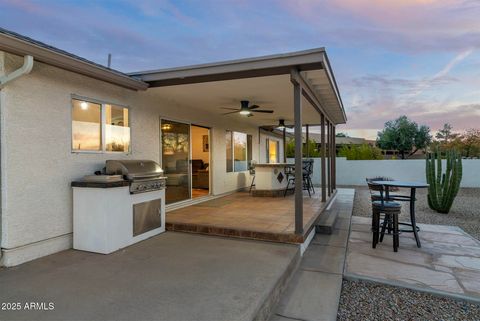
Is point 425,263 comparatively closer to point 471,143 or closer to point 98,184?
point 98,184

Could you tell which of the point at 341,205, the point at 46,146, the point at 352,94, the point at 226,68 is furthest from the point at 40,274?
the point at 352,94

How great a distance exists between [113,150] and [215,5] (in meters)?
5.89

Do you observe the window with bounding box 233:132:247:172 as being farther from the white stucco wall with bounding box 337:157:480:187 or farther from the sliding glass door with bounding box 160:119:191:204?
the white stucco wall with bounding box 337:157:480:187

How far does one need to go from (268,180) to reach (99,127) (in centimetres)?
490

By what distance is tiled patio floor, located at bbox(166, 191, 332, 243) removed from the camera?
414 cm

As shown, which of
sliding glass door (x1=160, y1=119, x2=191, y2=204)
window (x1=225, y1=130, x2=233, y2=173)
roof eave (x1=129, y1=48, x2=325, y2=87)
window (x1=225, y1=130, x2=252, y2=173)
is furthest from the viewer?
window (x1=225, y1=130, x2=252, y2=173)

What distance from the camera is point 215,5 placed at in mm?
8133

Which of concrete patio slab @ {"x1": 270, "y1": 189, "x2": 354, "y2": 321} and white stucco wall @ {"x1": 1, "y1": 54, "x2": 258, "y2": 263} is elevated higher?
white stucco wall @ {"x1": 1, "y1": 54, "x2": 258, "y2": 263}

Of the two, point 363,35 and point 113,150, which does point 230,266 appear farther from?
point 363,35

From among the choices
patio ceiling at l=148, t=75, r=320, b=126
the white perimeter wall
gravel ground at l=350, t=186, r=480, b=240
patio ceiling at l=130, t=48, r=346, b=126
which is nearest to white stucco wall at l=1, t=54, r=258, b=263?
patio ceiling at l=130, t=48, r=346, b=126

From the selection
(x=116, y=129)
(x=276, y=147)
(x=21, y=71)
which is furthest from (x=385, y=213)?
(x=276, y=147)

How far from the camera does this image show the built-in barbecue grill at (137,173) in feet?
12.8

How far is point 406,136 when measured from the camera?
87.7ft

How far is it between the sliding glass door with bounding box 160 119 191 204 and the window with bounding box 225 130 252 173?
2360 mm
